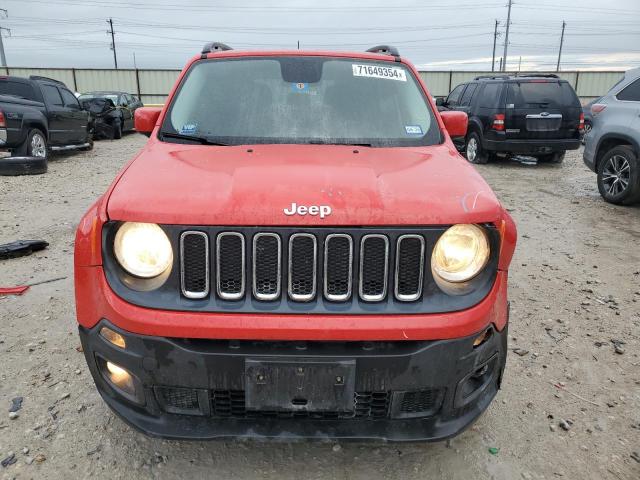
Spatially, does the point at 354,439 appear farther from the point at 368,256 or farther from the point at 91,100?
the point at 91,100

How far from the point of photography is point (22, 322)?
12.1 feet

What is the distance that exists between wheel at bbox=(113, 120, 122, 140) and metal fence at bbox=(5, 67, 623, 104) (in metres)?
10.6

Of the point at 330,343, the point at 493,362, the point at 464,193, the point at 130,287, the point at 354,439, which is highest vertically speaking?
the point at 464,193

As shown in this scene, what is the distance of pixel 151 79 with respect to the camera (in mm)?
27609

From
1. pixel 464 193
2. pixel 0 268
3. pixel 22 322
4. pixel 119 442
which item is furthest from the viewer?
pixel 0 268

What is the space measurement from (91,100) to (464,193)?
17.5 m

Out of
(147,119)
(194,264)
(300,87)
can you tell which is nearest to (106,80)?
(147,119)

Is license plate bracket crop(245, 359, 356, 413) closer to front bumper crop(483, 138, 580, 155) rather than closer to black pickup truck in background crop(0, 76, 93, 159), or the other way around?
black pickup truck in background crop(0, 76, 93, 159)

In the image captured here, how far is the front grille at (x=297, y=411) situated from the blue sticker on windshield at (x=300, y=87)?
191cm

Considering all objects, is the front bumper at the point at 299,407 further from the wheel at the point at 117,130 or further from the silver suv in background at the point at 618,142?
the wheel at the point at 117,130

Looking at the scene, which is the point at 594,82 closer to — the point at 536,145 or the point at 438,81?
the point at 438,81

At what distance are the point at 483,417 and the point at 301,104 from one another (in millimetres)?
2042

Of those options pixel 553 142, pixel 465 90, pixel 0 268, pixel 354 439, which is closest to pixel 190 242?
pixel 354 439

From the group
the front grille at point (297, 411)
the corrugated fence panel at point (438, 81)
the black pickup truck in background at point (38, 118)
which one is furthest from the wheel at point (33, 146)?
the corrugated fence panel at point (438, 81)
